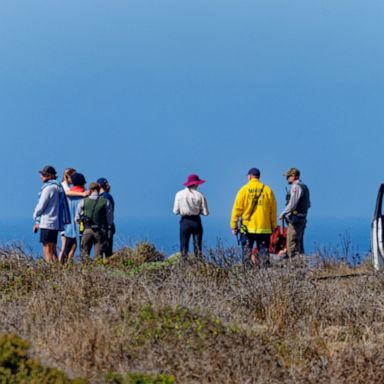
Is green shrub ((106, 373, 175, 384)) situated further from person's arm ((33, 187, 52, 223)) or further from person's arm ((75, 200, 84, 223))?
person's arm ((75, 200, 84, 223))

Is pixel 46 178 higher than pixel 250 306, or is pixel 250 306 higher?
pixel 46 178

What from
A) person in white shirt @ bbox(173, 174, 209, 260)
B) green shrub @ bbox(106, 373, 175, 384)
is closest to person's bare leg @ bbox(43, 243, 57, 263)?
person in white shirt @ bbox(173, 174, 209, 260)

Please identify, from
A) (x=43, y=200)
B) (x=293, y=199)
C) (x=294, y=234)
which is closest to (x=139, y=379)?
(x=43, y=200)

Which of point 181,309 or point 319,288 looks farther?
point 319,288

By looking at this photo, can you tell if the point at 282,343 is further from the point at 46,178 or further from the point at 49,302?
the point at 46,178

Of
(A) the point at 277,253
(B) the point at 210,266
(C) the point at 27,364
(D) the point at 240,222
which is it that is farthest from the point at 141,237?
(C) the point at 27,364

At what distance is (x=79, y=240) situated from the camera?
16906 mm

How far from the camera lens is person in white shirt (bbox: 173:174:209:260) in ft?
54.6

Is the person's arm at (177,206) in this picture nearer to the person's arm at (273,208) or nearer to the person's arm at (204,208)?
the person's arm at (204,208)

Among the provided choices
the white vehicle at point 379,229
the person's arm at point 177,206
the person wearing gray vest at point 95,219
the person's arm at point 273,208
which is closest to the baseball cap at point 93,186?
the person wearing gray vest at point 95,219

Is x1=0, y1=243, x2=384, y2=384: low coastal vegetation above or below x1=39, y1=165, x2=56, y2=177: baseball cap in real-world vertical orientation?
below

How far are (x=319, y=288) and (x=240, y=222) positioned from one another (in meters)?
4.87

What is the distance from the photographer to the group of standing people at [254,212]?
15820 millimetres

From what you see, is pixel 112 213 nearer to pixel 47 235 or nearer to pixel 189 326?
pixel 47 235
